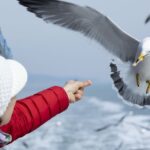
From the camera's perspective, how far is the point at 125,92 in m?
1.51

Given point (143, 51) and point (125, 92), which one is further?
point (125, 92)

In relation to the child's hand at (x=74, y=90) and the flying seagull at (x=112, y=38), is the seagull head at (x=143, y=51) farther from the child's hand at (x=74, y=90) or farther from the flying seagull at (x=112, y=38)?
the child's hand at (x=74, y=90)

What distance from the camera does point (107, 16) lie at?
4.50 ft

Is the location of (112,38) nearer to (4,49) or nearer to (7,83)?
(4,49)

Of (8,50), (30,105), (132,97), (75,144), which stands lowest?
(75,144)

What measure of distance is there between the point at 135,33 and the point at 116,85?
9.9 inches

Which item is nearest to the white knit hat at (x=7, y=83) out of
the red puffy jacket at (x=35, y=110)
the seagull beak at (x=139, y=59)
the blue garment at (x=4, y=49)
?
the red puffy jacket at (x=35, y=110)

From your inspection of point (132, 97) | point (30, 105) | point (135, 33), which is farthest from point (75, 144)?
point (30, 105)

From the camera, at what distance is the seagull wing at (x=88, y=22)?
1390 mm

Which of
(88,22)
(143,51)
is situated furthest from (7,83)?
(88,22)

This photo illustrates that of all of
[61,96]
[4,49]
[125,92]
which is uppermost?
[61,96]

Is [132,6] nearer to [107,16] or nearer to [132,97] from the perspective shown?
[107,16]

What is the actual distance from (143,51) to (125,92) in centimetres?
18

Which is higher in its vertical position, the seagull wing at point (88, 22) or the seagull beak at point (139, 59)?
the seagull wing at point (88, 22)
